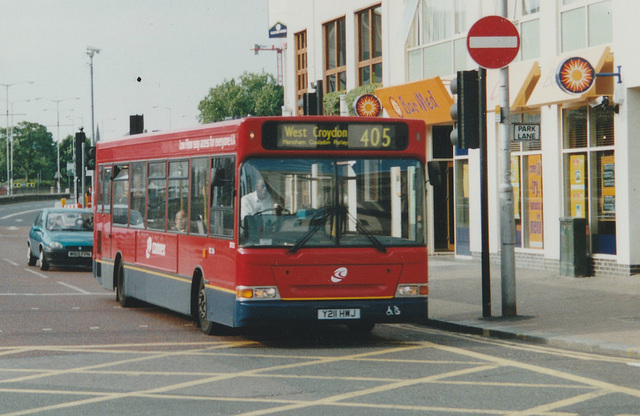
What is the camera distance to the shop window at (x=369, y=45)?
3072 centimetres

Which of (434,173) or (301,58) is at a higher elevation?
(301,58)

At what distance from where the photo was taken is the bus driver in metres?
11.8

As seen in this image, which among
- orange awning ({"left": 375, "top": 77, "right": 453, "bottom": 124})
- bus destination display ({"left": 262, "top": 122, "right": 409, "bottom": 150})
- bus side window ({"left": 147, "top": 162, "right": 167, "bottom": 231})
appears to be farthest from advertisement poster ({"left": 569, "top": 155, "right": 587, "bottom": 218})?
bus destination display ({"left": 262, "top": 122, "right": 409, "bottom": 150})

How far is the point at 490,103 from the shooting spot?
23.7 meters

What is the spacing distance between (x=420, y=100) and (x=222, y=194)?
1528 cm

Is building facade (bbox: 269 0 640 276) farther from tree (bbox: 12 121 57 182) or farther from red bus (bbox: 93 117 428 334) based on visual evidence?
tree (bbox: 12 121 57 182)

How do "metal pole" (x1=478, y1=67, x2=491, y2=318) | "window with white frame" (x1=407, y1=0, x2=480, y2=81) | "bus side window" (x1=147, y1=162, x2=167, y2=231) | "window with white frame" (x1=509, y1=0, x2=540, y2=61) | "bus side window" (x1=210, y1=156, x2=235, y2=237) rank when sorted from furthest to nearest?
"window with white frame" (x1=407, y1=0, x2=480, y2=81)
"window with white frame" (x1=509, y1=0, x2=540, y2=61)
"bus side window" (x1=147, y1=162, x2=167, y2=231)
"metal pole" (x1=478, y1=67, x2=491, y2=318)
"bus side window" (x1=210, y1=156, x2=235, y2=237)

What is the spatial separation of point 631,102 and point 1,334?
11.6 m

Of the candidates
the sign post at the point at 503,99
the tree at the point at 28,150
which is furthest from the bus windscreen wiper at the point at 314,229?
the tree at the point at 28,150

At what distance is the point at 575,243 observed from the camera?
65.9ft

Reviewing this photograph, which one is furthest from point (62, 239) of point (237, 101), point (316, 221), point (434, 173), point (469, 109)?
point (237, 101)

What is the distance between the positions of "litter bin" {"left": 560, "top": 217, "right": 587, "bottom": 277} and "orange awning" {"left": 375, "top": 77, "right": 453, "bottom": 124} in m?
5.97

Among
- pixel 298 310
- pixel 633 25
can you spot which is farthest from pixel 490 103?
pixel 298 310

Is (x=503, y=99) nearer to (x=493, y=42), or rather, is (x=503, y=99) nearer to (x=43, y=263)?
(x=493, y=42)
